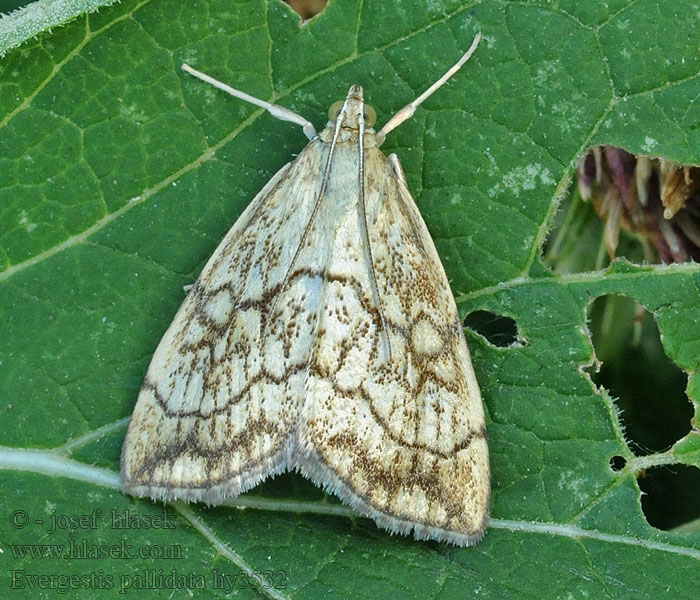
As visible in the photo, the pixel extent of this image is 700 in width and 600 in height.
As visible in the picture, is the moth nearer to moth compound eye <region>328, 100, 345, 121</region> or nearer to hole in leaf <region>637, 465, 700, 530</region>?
moth compound eye <region>328, 100, 345, 121</region>

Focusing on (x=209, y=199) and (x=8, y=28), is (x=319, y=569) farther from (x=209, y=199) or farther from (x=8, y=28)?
(x=8, y=28)

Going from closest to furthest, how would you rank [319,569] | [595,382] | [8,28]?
1. [8,28]
2. [319,569]
3. [595,382]

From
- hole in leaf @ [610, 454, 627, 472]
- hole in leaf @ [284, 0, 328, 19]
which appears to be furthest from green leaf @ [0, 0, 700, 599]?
hole in leaf @ [284, 0, 328, 19]

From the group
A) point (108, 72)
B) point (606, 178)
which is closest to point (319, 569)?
point (606, 178)

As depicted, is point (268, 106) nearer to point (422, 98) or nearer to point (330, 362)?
point (422, 98)

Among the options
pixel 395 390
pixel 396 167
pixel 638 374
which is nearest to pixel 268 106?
pixel 396 167

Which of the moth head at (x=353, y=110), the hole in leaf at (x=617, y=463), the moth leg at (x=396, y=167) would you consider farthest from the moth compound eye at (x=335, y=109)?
the hole in leaf at (x=617, y=463)
